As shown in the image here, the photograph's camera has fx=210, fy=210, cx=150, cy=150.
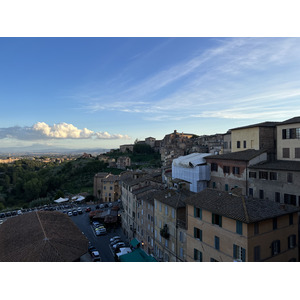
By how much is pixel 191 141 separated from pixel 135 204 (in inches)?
1799

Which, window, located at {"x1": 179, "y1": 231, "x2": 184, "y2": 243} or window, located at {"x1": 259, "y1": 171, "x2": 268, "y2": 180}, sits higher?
window, located at {"x1": 259, "y1": 171, "x2": 268, "y2": 180}

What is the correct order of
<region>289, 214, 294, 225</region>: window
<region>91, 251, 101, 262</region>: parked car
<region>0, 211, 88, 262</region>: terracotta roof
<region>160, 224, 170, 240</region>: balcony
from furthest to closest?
<region>91, 251, 101, 262</region>: parked car, <region>160, 224, 170, 240</region>: balcony, <region>0, 211, 88, 262</region>: terracotta roof, <region>289, 214, 294, 225</region>: window

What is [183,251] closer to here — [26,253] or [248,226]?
[248,226]

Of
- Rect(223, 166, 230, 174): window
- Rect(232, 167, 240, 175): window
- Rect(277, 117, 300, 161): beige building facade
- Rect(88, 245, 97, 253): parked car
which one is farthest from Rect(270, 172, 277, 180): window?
Rect(88, 245, 97, 253): parked car

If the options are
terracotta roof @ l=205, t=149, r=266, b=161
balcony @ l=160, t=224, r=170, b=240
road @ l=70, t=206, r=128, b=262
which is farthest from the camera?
road @ l=70, t=206, r=128, b=262

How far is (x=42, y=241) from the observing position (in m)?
10.9

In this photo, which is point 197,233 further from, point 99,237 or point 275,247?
point 99,237

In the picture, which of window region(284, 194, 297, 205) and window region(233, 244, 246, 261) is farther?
window region(284, 194, 297, 205)

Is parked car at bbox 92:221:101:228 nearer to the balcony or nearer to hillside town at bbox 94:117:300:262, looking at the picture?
hillside town at bbox 94:117:300:262

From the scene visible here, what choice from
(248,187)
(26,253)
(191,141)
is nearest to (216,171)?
(248,187)

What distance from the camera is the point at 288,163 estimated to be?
36.8 feet

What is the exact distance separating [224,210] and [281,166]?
5096 mm

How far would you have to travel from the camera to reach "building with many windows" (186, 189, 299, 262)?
288 inches

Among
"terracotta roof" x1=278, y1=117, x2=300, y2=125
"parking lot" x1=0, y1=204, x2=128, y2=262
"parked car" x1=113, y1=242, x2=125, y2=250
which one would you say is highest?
"terracotta roof" x1=278, y1=117, x2=300, y2=125
